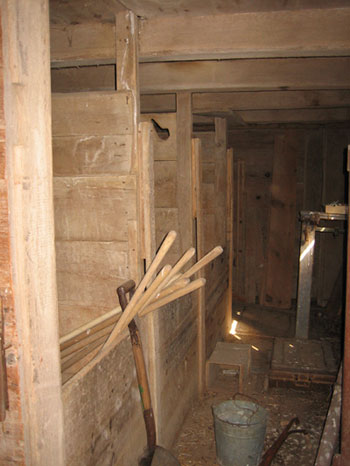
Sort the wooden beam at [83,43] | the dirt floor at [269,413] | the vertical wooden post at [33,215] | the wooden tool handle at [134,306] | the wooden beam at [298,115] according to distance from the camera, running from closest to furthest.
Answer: the vertical wooden post at [33,215]
the wooden tool handle at [134,306]
the wooden beam at [83,43]
the dirt floor at [269,413]
the wooden beam at [298,115]

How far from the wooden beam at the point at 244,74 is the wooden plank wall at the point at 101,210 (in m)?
1.22

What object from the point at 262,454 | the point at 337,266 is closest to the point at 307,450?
the point at 262,454

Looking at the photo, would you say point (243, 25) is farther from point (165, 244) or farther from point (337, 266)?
point (337, 266)

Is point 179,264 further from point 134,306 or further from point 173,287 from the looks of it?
point 134,306

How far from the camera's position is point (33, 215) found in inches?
64.7

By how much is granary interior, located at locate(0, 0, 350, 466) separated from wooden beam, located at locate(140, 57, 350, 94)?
1cm

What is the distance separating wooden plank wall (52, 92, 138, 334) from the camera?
2639 millimetres

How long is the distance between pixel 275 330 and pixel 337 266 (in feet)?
5.76

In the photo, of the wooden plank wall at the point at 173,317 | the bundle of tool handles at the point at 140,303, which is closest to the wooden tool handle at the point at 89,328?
the bundle of tool handles at the point at 140,303

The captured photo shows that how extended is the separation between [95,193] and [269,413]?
2.87 meters

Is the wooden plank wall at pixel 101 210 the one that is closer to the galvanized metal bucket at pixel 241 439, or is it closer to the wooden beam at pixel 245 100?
the galvanized metal bucket at pixel 241 439

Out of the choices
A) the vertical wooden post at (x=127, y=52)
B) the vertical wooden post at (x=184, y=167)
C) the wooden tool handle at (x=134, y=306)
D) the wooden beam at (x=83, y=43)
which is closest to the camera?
the wooden tool handle at (x=134, y=306)

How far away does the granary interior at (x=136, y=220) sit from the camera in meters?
1.65

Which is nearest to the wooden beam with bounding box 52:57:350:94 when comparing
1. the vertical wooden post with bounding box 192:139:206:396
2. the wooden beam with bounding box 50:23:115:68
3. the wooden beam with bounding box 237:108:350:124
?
the vertical wooden post with bounding box 192:139:206:396
